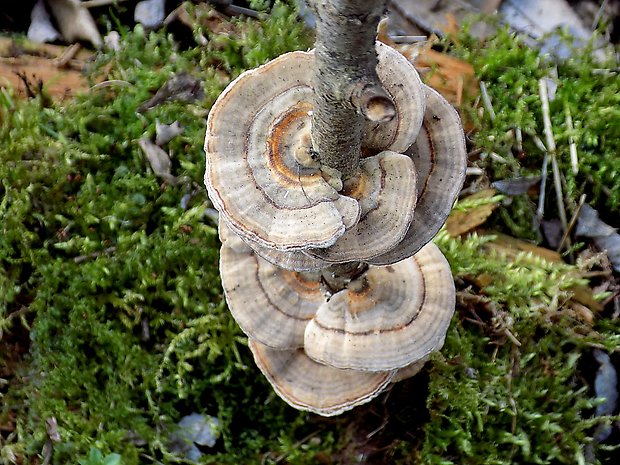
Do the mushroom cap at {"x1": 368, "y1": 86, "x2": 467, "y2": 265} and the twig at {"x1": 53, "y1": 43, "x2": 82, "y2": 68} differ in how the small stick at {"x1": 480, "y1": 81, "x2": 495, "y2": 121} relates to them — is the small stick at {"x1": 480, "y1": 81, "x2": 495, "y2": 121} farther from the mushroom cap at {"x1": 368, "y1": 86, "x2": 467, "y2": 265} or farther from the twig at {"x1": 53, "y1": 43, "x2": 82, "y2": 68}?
the twig at {"x1": 53, "y1": 43, "x2": 82, "y2": 68}

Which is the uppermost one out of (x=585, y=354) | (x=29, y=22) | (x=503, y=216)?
(x=29, y=22)

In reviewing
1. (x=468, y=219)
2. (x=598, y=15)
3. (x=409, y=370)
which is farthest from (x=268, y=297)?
(x=598, y=15)

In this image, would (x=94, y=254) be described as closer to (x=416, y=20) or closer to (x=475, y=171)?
(x=475, y=171)

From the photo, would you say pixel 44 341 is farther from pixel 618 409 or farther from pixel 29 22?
pixel 618 409

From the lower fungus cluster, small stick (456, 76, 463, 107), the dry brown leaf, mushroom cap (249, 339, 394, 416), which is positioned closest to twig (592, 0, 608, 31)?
small stick (456, 76, 463, 107)

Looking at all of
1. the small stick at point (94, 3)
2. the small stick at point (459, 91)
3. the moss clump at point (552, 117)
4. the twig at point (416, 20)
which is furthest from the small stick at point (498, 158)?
the small stick at point (94, 3)

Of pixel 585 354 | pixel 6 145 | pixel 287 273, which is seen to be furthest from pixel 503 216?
pixel 6 145
